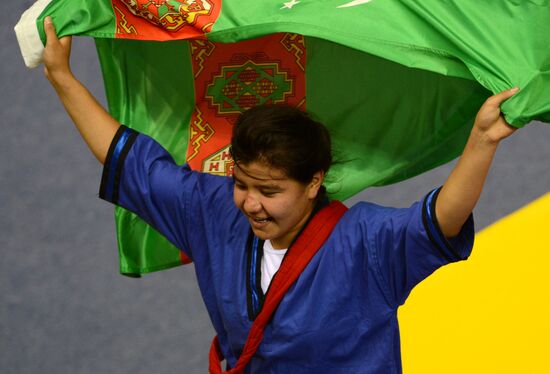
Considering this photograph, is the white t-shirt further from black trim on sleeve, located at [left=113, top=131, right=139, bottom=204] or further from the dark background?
the dark background

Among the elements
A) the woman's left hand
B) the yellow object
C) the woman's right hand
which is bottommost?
the yellow object

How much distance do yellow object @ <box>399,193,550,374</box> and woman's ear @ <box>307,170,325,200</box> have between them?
74 cm

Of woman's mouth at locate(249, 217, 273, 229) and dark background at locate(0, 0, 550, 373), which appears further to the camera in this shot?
dark background at locate(0, 0, 550, 373)

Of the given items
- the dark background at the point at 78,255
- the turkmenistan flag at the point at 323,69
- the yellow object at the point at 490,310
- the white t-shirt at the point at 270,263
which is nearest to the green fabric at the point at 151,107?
the turkmenistan flag at the point at 323,69

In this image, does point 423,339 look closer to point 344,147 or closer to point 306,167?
point 344,147

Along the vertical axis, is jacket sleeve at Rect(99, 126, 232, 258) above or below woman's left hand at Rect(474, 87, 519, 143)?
below

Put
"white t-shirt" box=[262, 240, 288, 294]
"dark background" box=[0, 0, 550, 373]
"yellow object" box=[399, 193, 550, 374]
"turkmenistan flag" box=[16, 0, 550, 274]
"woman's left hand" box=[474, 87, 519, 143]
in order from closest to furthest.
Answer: "woman's left hand" box=[474, 87, 519, 143], "turkmenistan flag" box=[16, 0, 550, 274], "white t-shirt" box=[262, 240, 288, 294], "yellow object" box=[399, 193, 550, 374], "dark background" box=[0, 0, 550, 373]

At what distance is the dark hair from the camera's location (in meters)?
1.83

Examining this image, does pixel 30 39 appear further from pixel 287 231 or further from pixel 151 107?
pixel 287 231

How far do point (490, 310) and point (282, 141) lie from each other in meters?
0.92

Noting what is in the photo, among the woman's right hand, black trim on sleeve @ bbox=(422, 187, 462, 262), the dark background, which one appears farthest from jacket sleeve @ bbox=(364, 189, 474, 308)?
the dark background

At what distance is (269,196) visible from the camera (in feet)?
6.07

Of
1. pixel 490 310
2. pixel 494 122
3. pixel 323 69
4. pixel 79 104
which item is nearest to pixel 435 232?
pixel 494 122

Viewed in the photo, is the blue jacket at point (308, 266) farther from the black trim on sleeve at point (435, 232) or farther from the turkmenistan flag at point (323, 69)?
the turkmenistan flag at point (323, 69)
